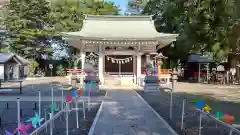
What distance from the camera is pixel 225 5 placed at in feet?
7.99

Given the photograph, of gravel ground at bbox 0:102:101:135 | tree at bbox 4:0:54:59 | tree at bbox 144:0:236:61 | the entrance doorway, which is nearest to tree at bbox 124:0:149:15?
tree at bbox 4:0:54:59

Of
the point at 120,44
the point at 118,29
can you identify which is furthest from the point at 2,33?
the point at 120,44

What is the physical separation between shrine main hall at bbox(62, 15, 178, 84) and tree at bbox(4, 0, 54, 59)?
34.6 ft

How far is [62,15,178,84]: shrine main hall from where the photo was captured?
924 inches

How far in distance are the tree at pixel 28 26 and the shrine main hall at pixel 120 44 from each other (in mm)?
10543

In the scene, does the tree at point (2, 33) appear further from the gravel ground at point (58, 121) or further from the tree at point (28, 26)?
the gravel ground at point (58, 121)

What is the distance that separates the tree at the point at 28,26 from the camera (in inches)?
1401

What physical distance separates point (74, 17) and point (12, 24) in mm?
8162

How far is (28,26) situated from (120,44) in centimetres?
1779

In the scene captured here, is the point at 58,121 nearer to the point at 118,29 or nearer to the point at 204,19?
the point at 204,19

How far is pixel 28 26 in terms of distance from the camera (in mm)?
37375

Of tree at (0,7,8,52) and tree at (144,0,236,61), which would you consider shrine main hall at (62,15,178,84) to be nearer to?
tree at (0,7,8,52)

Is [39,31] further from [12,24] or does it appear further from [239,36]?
[239,36]

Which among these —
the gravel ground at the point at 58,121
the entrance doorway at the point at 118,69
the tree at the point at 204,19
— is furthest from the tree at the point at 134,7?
the tree at the point at 204,19
